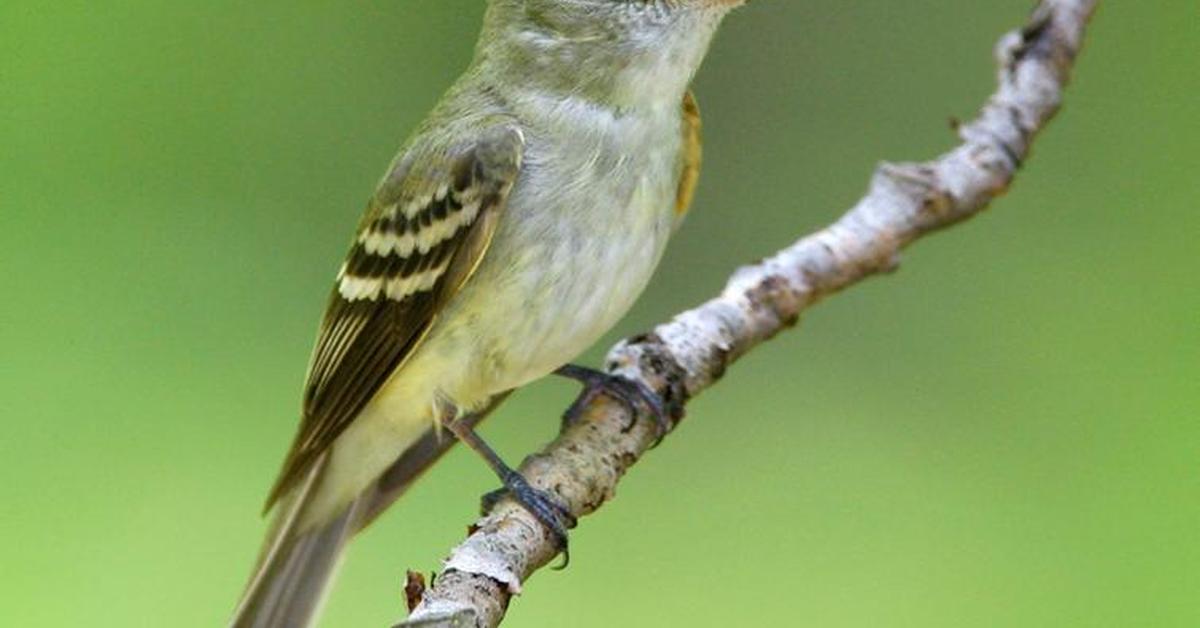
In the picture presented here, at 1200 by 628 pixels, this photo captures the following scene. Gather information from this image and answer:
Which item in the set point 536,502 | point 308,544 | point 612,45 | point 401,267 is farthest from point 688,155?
point 308,544

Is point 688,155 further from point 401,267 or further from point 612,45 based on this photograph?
point 401,267

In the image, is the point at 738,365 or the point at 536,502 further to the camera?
the point at 738,365

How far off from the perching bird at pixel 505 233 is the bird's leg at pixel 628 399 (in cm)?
1

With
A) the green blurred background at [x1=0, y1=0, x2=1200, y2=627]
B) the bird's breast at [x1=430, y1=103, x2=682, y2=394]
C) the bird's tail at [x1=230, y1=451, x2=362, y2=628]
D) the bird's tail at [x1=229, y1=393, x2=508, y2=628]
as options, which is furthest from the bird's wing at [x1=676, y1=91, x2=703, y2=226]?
the green blurred background at [x1=0, y1=0, x2=1200, y2=627]

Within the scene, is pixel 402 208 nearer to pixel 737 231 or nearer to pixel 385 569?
pixel 385 569

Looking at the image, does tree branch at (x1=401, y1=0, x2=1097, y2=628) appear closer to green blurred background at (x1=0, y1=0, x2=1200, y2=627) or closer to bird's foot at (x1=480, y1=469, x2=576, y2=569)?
bird's foot at (x1=480, y1=469, x2=576, y2=569)

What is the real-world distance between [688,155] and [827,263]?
10.5 inches

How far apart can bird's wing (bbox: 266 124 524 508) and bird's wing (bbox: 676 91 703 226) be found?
0.26 meters

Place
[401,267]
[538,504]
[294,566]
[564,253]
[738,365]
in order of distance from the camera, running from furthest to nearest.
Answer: [738,365]
[294,566]
[401,267]
[564,253]
[538,504]

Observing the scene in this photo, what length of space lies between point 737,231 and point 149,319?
1.40 meters

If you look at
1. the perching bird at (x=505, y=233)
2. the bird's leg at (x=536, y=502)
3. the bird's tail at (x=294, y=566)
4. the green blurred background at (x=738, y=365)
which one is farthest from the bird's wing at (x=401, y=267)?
the green blurred background at (x=738, y=365)

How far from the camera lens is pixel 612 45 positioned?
2742 millimetres

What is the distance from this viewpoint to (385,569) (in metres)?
3.79

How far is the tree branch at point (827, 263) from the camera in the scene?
271 centimetres
